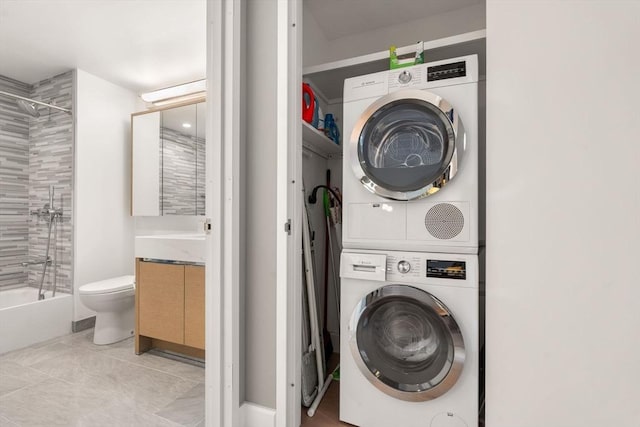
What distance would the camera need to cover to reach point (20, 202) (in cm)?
294

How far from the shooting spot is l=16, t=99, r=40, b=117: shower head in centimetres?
276

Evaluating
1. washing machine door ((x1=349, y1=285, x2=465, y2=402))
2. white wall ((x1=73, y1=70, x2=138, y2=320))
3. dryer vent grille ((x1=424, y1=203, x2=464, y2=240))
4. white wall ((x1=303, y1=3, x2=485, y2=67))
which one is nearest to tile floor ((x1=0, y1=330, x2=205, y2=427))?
white wall ((x1=73, y1=70, x2=138, y2=320))

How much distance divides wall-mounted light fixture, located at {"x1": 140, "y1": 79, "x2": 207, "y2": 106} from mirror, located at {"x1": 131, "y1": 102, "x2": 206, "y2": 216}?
5.3 inches

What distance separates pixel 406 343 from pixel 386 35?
2.06m

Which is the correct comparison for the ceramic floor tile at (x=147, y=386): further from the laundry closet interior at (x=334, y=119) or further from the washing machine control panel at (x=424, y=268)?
the washing machine control panel at (x=424, y=268)

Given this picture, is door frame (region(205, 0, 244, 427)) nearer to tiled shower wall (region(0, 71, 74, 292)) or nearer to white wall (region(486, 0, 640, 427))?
white wall (region(486, 0, 640, 427))

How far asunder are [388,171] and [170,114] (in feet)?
7.50

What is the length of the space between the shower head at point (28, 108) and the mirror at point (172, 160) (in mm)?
912

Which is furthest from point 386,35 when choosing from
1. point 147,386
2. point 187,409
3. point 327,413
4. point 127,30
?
point 147,386

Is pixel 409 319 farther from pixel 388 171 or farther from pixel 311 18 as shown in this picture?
pixel 311 18

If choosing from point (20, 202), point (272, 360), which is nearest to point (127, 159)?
point (20, 202)

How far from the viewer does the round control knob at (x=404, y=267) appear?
1270mm

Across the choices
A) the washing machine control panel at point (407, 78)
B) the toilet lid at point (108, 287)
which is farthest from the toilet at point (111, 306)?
the washing machine control panel at point (407, 78)

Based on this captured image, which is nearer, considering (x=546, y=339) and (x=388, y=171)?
(x=546, y=339)
